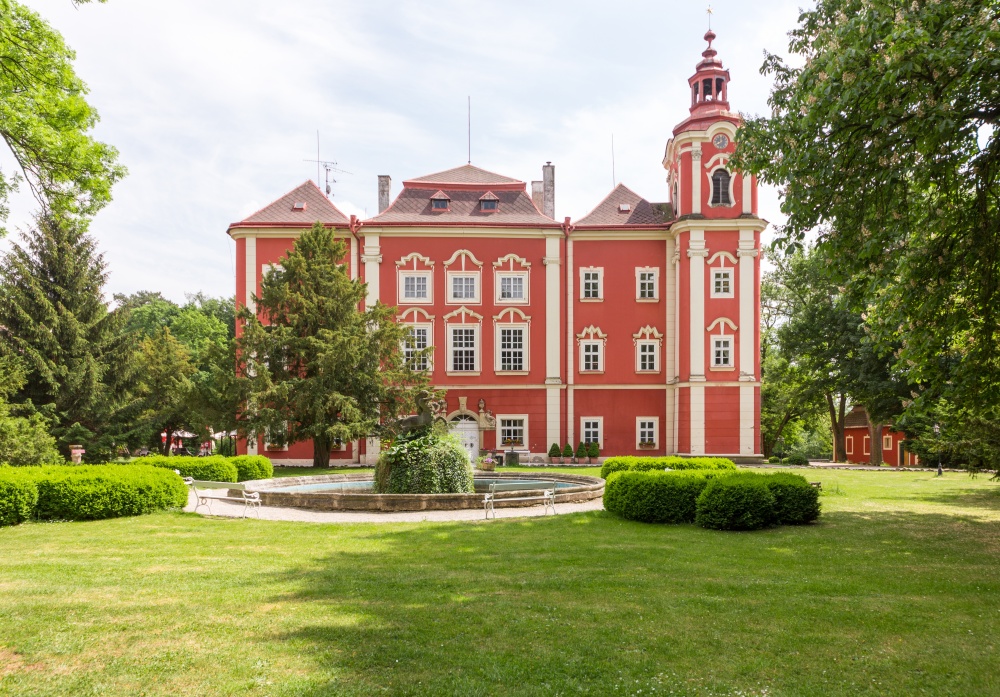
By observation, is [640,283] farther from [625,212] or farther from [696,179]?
[696,179]

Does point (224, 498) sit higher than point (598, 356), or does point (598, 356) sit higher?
point (598, 356)

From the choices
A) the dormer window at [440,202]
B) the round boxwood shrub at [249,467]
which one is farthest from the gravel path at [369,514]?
the dormer window at [440,202]

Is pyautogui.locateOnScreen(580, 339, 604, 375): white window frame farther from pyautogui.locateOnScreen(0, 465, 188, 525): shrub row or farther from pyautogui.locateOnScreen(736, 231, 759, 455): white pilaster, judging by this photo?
pyautogui.locateOnScreen(0, 465, 188, 525): shrub row

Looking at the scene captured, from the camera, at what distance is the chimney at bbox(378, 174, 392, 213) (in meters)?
35.9

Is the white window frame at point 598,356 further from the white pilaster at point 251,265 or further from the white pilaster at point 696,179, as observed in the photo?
the white pilaster at point 251,265

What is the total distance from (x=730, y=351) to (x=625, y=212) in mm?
8457

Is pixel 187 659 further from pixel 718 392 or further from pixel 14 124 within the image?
pixel 718 392

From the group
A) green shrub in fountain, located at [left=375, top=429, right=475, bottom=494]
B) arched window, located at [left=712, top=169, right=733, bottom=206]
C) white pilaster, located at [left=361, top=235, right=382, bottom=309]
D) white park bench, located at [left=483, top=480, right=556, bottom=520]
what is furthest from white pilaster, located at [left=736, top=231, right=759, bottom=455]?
green shrub in fountain, located at [left=375, top=429, right=475, bottom=494]

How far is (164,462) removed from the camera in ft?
61.1

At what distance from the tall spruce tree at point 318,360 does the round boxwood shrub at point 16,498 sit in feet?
42.2

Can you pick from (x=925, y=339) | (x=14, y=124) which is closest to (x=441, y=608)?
(x=925, y=339)

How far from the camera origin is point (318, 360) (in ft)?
86.1

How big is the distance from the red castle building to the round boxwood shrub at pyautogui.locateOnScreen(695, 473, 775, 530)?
2073 cm

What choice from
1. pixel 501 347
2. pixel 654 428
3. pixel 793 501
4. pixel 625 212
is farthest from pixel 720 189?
pixel 793 501
